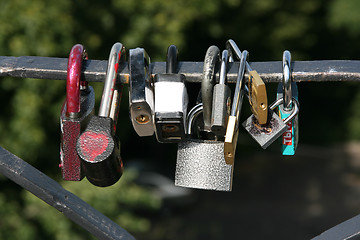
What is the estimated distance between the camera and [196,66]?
127 centimetres

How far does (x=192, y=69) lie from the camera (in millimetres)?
1268

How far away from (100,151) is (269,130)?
0.36 metres

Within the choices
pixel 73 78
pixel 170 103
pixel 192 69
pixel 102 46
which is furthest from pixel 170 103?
pixel 102 46

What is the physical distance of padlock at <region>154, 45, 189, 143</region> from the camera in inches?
47.6

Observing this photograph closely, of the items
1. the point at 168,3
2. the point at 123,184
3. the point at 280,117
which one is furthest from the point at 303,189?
the point at 280,117

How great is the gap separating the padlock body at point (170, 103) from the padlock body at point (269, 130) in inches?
6.6

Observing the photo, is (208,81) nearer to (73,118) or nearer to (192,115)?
(192,115)

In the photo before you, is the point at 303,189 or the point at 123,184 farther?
the point at 303,189

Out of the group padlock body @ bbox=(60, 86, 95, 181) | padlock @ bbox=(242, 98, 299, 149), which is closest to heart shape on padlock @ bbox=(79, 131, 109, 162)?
padlock body @ bbox=(60, 86, 95, 181)

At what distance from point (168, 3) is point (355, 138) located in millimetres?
10091

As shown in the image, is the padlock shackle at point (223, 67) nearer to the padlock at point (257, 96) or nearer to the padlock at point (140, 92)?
the padlock at point (257, 96)

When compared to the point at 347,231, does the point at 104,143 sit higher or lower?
higher

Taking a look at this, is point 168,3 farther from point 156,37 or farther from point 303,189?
point 303,189

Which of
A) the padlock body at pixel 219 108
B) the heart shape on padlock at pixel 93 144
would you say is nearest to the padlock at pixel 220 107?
the padlock body at pixel 219 108
